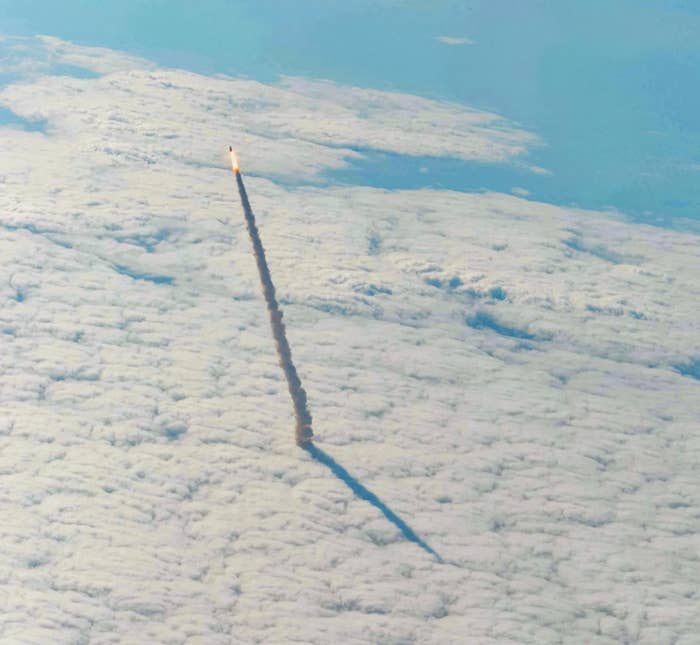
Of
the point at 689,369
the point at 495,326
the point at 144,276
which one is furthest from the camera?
the point at 495,326

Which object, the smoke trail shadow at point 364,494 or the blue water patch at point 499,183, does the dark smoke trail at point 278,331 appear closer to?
the smoke trail shadow at point 364,494

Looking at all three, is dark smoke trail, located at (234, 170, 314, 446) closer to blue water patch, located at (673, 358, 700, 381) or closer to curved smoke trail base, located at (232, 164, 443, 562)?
curved smoke trail base, located at (232, 164, 443, 562)

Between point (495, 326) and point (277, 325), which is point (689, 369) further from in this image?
point (277, 325)

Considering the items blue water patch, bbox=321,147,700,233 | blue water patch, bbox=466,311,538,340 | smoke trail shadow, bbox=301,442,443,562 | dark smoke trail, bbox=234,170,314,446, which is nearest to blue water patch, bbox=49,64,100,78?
blue water patch, bbox=321,147,700,233

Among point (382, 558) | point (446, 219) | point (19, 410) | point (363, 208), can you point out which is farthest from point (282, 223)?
point (382, 558)

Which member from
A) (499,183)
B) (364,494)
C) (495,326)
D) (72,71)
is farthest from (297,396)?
(72,71)

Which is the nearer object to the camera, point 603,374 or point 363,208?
point 603,374

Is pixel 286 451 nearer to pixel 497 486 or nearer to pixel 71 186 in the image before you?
pixel 497 486
